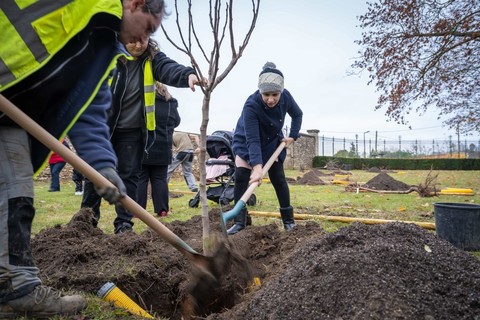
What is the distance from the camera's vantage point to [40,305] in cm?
197

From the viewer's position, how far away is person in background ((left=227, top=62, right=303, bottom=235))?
13.3 ft

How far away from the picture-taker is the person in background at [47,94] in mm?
1766

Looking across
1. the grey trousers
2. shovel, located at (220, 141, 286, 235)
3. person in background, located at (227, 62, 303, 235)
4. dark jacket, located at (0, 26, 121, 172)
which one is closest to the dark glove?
dark jacket, located at (0, 26, 121, 172)

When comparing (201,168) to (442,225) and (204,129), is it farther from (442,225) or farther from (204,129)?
(442,225)

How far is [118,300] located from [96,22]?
1.53 m

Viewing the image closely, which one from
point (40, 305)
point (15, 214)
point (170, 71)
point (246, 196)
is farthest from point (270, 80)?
point (40, 305)

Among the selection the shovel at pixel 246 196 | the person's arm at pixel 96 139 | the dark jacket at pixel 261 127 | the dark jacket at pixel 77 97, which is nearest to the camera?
the dark jacket at pixel 77 97

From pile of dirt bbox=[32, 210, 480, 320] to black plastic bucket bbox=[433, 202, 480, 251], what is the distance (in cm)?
100

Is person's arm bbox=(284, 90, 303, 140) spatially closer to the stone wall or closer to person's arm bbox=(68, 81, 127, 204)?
person's arm bbox=(68, 81, 127, 204)

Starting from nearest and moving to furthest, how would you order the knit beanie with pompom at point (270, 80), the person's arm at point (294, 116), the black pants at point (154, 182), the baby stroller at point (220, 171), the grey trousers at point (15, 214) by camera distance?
→ the grey trousers at point (15, 214)
the knit beanie with pompom at point (270, 80)
the person's arm at point (294, 116)
the black pants at point (154, 182)
the baby stroller at point (220, 171)

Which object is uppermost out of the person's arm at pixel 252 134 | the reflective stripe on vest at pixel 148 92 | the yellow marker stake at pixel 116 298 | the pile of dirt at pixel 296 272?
the reflective stripe on vest at pixel 148 92

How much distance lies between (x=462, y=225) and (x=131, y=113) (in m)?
3.26

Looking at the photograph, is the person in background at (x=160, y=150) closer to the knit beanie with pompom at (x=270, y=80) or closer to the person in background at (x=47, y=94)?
the knit beanie with pompom at (x=270, y=80)

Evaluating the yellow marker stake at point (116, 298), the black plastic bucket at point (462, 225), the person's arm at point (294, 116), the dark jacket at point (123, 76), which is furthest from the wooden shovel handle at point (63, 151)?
the person's arm at point (294, 116)
